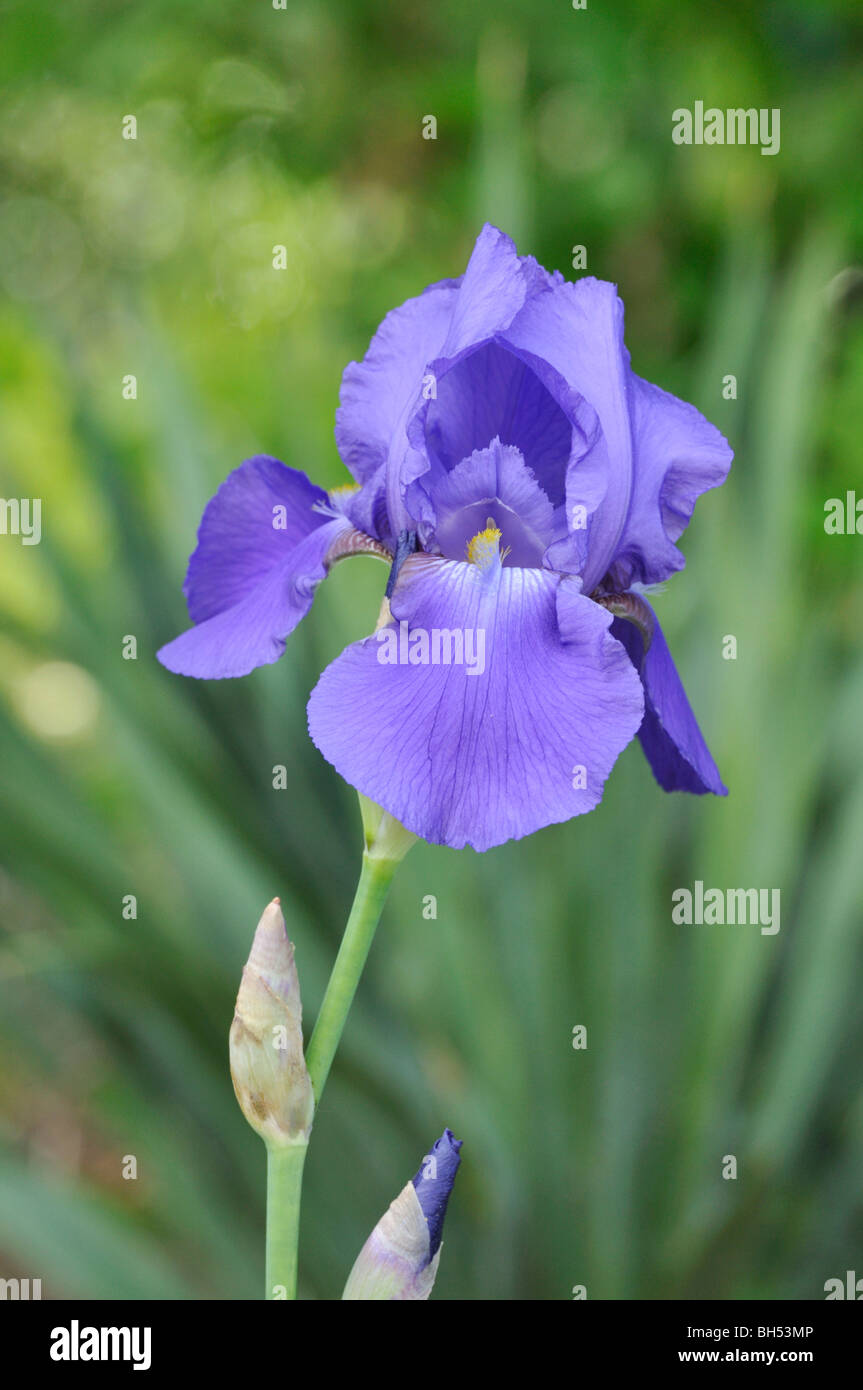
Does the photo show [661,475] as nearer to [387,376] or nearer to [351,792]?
[387,376]

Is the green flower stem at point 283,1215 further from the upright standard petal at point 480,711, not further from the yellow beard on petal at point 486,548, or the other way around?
the yellow beard on petal at point 486,548

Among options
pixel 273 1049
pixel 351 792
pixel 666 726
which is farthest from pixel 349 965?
pixel 351 792

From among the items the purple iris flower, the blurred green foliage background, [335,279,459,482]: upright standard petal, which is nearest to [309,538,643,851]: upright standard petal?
the purple iris flower

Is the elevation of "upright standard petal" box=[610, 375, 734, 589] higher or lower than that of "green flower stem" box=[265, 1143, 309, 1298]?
higher

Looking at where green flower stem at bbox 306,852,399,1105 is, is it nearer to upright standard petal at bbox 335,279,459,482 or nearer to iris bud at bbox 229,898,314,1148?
iris bud at bbox 229,898,314,1148

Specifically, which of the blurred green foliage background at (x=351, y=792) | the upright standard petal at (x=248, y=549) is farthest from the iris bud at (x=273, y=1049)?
the blurred green foliage background at (x=351, y=792)

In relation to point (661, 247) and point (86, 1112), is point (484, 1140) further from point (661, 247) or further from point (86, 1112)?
point (661, 247)

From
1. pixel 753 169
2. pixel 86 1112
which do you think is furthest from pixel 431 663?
pixel 753 169
